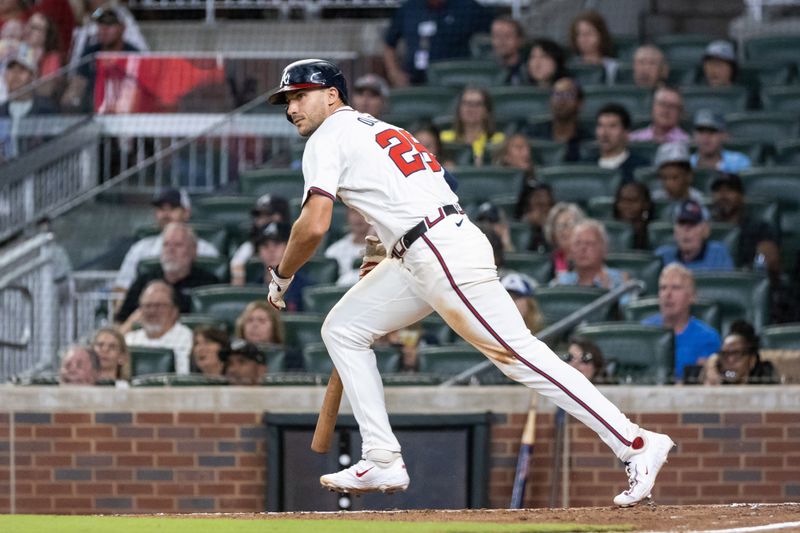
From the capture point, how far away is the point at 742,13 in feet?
47.3

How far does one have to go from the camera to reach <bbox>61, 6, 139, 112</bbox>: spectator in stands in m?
12.4

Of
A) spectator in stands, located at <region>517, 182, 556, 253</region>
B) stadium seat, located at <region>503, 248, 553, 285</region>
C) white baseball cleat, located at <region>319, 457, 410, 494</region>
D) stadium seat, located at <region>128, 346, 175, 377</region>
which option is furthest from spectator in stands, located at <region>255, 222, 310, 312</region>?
white baseball cleat, located at <region>319, 457, 410, 494</region>

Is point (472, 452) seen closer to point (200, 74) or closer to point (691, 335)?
point (691, 335)

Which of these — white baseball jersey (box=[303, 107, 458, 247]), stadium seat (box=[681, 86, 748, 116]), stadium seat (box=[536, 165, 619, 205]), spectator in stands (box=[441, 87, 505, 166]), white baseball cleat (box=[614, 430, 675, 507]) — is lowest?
white baseball cleat (box=[614, 430, 675, 507])

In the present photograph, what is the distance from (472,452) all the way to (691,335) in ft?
4.99

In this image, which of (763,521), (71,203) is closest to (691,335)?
(763,521)

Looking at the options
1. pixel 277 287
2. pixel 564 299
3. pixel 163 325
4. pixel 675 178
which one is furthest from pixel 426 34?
pixel 277 287

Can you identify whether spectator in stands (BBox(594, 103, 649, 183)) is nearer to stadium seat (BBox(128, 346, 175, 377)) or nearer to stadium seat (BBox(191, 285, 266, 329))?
stadium seat (BBox(191, 285, 266, 329))

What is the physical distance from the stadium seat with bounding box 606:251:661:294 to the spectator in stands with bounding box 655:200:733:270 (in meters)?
0.12

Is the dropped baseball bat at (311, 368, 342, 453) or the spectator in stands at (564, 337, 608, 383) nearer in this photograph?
the dropped baseball bat at (311, 368, 342, 453)

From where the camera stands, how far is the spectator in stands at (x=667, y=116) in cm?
1144

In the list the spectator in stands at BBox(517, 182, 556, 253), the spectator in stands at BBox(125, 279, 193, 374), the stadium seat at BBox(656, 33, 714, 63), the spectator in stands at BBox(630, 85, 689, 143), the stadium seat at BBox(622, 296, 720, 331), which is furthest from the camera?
the stadium seat at BBox(656, 33, 714, 63)

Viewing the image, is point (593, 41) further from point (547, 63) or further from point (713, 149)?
point (713, 149)

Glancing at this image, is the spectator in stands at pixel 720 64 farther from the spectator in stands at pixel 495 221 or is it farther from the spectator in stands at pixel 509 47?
the spectator in stands at pixel 495 221
